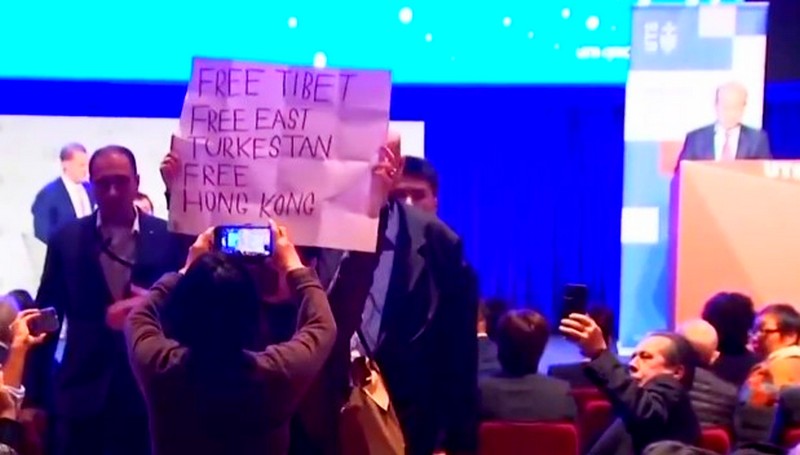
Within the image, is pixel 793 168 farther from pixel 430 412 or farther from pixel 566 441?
pixel 430 412

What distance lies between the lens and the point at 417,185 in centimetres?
359

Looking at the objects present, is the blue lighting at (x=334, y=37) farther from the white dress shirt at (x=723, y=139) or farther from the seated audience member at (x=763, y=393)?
the seated audience member at (x=763, y=393)

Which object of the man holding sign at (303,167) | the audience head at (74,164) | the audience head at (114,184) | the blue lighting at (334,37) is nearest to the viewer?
the man holding sign at (303,167)

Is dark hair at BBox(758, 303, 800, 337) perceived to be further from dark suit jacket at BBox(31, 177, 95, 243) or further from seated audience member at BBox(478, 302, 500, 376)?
dark suit jacket at BBox(31, 177, 95, 243)

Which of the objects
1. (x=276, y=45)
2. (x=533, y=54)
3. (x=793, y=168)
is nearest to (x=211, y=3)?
(x=276, y=45)

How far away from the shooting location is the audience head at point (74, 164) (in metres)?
7.63

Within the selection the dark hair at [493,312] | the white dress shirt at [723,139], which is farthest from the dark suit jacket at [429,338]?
the white dress shirt at [723,139]

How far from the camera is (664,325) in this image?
246 inches

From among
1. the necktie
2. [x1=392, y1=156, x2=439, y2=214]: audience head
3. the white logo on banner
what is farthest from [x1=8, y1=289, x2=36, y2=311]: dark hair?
the necktie

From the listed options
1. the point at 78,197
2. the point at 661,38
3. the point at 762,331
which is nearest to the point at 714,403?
the point at 762,331

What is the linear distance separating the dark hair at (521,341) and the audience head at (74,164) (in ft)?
14.1

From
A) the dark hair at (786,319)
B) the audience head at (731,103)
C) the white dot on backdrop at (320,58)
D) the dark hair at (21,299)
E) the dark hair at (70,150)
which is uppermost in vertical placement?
the white dot on backdrop at (320,58)

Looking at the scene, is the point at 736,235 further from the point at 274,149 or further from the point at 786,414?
the point at 274,149

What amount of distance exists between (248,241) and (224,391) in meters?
0.39
